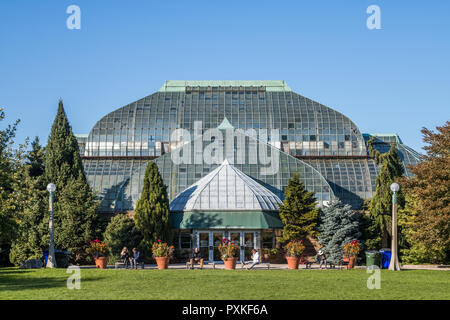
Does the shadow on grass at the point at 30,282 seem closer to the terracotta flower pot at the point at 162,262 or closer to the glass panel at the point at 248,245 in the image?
the terracotta flower pot at the point at 162,262

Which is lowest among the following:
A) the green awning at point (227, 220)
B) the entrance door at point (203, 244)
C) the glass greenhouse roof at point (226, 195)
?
the entrance door at point (203, 244)

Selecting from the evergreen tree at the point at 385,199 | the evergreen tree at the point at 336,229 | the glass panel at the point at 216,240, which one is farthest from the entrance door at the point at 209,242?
the evergreen tree at the point at 385,199

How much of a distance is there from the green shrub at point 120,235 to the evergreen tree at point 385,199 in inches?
624

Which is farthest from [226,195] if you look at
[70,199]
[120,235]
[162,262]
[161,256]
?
[162,262]

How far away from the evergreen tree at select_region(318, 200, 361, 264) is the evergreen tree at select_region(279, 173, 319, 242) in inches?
27.9

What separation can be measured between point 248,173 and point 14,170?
1743 centimetres

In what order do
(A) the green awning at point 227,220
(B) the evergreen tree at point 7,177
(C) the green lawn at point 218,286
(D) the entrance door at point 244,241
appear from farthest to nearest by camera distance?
(D) the entrance door at point 244,241 → (A) the green awning at point 227,220 → (B) the evergreen tree at point 7,177 → (C) the green lawn at point 218,286

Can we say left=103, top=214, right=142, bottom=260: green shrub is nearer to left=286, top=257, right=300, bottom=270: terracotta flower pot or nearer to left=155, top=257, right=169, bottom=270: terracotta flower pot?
left=155, top=257, right=169, bottom=270: terracotta flower pot

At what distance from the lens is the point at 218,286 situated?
22719 millimetres

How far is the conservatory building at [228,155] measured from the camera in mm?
Answer: 43094

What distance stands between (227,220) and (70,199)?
10.5m

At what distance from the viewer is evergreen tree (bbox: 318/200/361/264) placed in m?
40.8
